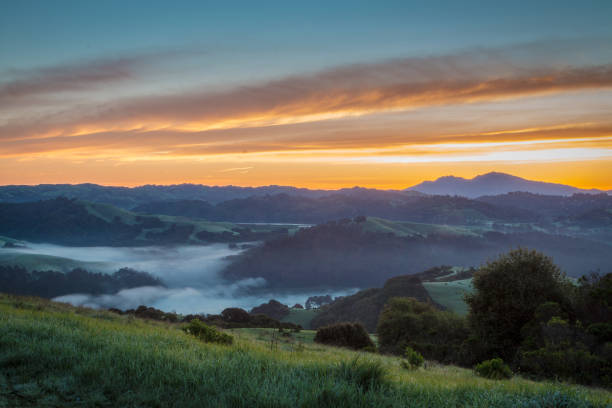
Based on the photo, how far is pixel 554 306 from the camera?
25750mm

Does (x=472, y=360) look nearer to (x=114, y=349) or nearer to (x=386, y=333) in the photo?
(x=386, y=333)

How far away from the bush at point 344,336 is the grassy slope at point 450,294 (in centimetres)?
9821

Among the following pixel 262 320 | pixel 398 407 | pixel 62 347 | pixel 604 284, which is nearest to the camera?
pixel 398 407

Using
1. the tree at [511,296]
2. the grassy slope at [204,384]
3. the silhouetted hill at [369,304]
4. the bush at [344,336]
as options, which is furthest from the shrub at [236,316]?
the silhouetted hill at [369,304]

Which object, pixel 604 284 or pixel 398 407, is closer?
pixel 398 407

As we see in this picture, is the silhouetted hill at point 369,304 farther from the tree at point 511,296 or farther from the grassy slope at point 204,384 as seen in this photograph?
the grassy slope at point 204,384

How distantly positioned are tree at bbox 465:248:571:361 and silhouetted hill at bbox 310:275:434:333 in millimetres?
105158

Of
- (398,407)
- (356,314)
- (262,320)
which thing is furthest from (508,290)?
(356,314)

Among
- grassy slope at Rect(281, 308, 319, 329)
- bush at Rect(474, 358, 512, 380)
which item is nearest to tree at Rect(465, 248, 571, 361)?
bush at Rect(474, 358, 512, 380)

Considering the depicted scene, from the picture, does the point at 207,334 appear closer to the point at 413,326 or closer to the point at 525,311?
the point at 525,311

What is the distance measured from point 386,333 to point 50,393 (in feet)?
152

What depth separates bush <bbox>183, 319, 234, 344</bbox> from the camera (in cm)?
1164

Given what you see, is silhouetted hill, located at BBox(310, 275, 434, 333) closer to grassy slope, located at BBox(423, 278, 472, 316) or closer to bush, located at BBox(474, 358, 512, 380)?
grassy slope, located at BBox(423, 278, 472, 316)

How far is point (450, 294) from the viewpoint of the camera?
147 m
